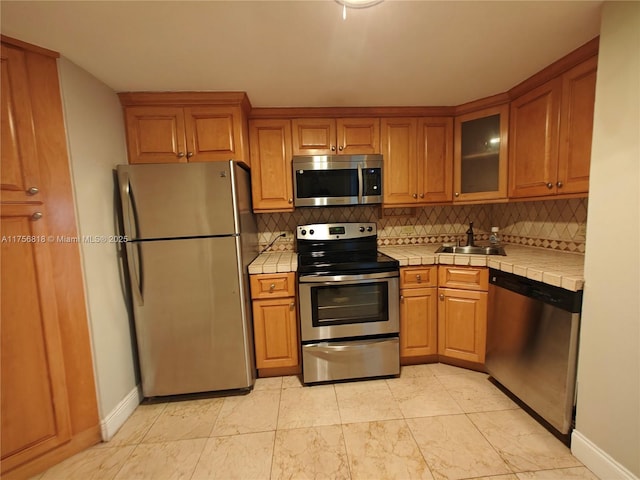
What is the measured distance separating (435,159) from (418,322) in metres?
1.45

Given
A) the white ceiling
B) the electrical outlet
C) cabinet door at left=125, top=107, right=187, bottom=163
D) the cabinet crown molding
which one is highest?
the white ceiling

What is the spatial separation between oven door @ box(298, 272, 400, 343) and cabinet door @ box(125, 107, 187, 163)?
1.36 metres

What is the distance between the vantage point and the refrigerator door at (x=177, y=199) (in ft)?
5.59

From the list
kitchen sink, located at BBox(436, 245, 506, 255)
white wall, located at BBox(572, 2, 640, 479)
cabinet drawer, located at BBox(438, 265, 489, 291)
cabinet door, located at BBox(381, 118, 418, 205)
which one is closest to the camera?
white wall, located at BBox(572, 2, 640, 479)

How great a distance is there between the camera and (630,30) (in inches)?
42.9

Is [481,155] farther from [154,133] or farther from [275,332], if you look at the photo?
[154,133]

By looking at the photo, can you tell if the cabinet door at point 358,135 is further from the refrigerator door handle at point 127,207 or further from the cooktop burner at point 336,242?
the refrigerator door handle at point 127,207

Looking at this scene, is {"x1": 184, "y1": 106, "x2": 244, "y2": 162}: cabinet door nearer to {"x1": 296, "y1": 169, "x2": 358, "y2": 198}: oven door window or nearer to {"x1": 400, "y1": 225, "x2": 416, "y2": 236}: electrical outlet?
{"x1": 296, "y1": 169, "x2": 358, "y2": 198}: oven door window

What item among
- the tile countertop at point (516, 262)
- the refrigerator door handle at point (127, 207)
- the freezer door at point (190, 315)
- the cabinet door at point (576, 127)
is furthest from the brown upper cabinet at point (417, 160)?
the refrigerator door handle at point (127, 207)

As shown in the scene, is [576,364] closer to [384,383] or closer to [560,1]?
[384,383]

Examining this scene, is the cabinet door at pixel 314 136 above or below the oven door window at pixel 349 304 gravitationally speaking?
above

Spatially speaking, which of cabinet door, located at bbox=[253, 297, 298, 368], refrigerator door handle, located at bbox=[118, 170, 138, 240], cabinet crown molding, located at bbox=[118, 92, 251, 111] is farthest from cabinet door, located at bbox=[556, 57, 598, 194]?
refrigerator door handle, located at bbox=[118, 170, 138, 240]

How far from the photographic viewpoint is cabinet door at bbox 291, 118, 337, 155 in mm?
2271

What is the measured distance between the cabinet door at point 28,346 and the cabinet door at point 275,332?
3.65 ft
